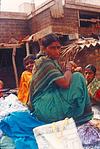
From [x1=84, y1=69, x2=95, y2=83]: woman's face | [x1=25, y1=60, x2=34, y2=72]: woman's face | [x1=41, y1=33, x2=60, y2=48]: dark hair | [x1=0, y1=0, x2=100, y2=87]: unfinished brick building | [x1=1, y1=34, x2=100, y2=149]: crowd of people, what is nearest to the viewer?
[x1=1, y1=34, x2=100, y2=149]: crowd of people

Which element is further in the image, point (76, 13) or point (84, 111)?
point (76, 13)

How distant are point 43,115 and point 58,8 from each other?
1105 cm

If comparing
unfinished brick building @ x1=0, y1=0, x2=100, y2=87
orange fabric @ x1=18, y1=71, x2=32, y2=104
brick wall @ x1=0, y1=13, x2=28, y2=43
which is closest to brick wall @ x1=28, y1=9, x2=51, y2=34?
unfinished brick building @ x1=0, y1=0, x2=100, y2=87

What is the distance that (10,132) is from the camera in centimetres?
338

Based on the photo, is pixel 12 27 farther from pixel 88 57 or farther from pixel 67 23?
pixel 88 57

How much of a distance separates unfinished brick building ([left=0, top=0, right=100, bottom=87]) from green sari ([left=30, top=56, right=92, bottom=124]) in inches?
368

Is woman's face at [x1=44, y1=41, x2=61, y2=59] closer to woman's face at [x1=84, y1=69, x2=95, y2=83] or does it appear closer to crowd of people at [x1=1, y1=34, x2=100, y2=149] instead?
crowd of people at [x1=1, y1=34, x2=100, y2=149]

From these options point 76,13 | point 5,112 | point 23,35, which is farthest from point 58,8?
point 5,112

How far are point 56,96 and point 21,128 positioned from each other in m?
0.45

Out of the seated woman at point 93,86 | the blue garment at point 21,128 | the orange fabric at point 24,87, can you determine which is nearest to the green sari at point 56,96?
the blue garment at point 21,128

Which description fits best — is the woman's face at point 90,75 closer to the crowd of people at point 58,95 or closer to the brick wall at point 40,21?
the crowd of people at point 58,95

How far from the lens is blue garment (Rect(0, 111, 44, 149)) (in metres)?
3.25

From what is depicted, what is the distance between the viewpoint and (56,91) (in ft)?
11.3

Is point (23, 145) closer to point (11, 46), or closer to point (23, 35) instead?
point (11, 46)
